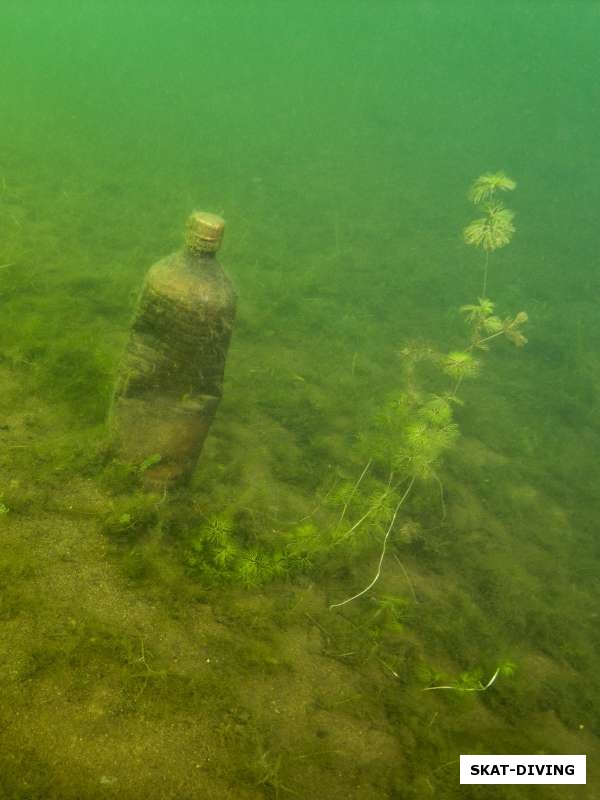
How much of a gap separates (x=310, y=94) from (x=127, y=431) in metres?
29.4

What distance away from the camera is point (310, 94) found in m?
28.8

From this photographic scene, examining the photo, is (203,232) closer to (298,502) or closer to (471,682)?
(298,502)

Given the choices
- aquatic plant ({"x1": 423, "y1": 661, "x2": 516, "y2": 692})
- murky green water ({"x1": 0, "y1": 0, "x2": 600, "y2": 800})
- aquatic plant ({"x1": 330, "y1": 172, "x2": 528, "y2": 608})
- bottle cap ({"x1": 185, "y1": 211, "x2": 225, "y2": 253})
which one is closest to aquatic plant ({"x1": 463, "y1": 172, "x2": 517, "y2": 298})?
aquatic plant ({"x1": 330, "y1": 172, "x2": 528, "y2": 608})

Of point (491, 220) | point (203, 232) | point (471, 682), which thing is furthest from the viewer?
point (491, 220)

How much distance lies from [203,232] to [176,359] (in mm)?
951

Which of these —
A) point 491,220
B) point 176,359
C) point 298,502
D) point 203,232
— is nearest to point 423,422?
point 298,502

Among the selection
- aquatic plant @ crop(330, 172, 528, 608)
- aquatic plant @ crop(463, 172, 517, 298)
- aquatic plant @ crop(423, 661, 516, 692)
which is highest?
aquatic plant @ crop(463, 172, 517, 298)

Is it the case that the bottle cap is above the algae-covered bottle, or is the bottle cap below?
above

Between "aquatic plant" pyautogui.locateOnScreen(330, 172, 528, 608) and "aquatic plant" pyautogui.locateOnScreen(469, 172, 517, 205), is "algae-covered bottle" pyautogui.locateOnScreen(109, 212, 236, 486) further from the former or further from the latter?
"aquatic plant" pyautogui.locateOnScreen(469, 172, 517, 205)

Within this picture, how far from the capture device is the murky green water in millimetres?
2873

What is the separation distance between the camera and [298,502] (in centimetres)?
534

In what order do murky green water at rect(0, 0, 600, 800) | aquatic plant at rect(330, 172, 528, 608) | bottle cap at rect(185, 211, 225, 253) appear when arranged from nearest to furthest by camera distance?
murky green water at rect(0, 0, 600, 800) → bottle cap at rect(185, 211, 225, 253) → aquatic plant at rect(330, 172, 528, 608)

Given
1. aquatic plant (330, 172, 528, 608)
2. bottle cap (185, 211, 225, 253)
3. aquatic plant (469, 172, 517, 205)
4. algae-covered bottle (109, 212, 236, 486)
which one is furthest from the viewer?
aquatic plant (469, 172, 517, 205)

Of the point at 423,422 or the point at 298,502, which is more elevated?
the point at 423,422
